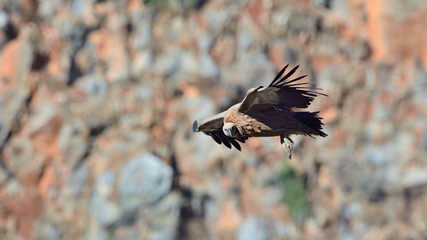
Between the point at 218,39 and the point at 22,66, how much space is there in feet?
14.1

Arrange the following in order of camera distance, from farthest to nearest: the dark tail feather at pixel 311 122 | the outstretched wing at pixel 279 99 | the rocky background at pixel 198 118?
the rocky background at pixel 198 118
the dark tail feather at pixel 311 122
the outstretched wing at pixel 279 99

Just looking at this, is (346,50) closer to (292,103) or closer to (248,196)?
(248,196)

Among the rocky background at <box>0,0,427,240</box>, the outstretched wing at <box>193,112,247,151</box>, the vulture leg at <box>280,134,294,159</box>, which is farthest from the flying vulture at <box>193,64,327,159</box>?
the rocky background at <box>0,0,427,240</box>

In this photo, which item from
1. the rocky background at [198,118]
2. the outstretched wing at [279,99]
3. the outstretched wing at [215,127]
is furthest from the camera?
the rocky background at [198,118]

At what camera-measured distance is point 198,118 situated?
16.4 meters

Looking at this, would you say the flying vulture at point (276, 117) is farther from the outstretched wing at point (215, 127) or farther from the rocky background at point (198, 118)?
the rocky background at point (198, 118)

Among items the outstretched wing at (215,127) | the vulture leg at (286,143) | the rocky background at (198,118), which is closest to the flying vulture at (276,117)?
the vulture leg at (286,143)

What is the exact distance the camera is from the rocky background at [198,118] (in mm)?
16000

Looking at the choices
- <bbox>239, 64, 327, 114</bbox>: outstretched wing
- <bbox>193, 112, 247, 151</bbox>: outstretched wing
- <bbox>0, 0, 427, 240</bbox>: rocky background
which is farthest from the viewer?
<bbox>0, 0, 427, 240</bbox>: rocky background

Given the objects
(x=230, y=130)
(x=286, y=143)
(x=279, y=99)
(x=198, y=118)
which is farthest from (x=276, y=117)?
(x=198, y=118)

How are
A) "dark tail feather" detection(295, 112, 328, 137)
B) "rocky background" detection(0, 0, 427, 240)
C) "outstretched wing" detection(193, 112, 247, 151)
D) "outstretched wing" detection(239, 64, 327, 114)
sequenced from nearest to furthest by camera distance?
1. "outstretched wing" detection(239, 64, 327, 114)
2. "dark tail feather" detection(295, 112, 328, 137)
3. "outstretched wing" detection(193, 112, 247, 151)
4. "rocky background" detection(0, 0, 427, 240)

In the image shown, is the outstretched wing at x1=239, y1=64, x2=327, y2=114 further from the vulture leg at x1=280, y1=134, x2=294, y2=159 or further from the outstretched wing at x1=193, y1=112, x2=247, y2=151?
the outstretched wing at x1=193, y1=112, x2=247, y2=151

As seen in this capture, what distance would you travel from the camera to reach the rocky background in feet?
52.5

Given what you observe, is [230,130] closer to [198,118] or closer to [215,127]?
[215,127]
